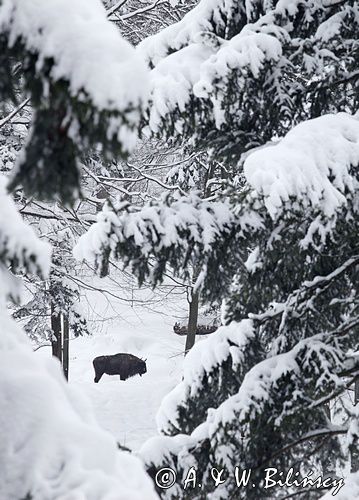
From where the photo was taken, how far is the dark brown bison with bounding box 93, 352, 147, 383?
15945 mm

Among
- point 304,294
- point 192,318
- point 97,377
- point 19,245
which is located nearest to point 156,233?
point 304,294

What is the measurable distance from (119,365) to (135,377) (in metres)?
0.63

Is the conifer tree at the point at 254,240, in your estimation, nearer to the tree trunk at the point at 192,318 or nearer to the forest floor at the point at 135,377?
the forest floor at the point at 135,377

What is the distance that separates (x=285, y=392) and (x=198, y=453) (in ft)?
2.62

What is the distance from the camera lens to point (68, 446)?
1483 mm

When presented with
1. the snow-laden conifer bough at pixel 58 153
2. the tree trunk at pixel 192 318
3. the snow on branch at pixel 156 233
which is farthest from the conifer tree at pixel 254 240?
the tree trunk at pixel 192 318

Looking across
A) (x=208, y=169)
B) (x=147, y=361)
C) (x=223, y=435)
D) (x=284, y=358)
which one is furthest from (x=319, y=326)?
(x=147, y=361)

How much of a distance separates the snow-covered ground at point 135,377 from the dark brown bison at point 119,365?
0.23 m

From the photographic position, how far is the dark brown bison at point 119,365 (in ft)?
52.3

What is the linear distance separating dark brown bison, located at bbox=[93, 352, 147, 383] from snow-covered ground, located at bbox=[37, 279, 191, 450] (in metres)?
0.23

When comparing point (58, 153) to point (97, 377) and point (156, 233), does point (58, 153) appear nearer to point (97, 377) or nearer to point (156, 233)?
point (156, 233)

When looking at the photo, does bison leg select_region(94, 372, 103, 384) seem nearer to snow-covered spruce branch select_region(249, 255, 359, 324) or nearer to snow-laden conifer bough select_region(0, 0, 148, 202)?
snow-covered spruce branch select_region(249, 255, 359, 324)

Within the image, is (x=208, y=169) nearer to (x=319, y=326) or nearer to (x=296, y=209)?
(x=319, y=326)

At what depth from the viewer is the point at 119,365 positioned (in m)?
16.1
